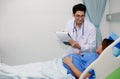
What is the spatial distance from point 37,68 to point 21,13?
6.03 feet

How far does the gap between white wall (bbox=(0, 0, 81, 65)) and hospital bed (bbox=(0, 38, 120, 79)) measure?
1479mm

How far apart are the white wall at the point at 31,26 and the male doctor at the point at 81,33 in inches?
35.9

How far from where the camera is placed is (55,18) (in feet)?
12.3

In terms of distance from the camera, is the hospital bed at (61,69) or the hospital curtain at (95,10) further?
the hospital curtain at (95,10)

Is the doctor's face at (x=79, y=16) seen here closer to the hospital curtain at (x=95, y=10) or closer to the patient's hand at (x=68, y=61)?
the patient's hand at (x=68, y=61)

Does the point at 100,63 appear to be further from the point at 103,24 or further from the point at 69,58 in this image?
the point at 103,24

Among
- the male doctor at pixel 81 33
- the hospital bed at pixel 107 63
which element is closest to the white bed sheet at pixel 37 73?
the hospital bed at pixel 107 63

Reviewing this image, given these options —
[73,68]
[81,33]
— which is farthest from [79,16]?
[73,68]

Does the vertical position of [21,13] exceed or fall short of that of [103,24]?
it exceeds it

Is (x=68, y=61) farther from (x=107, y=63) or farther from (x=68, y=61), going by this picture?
(x=107, y=63)

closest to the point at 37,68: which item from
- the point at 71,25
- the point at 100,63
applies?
the point at 100,63

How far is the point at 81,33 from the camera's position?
280 cm

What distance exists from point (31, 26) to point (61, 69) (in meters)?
1.86

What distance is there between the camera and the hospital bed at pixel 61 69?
1534mm
